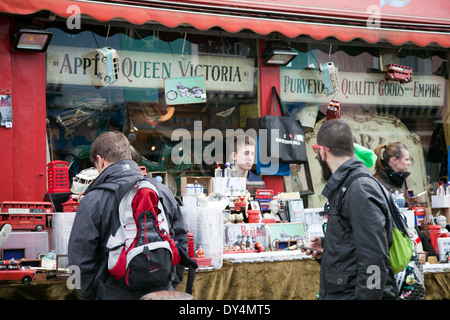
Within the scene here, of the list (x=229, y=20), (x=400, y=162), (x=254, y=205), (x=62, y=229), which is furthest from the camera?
(x=400, y=162)

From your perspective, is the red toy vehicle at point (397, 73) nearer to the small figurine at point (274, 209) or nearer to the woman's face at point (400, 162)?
the woman's face at point (400, 162)

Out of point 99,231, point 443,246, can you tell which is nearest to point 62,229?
point 99,231

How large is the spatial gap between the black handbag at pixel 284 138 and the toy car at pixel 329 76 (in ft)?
3.16

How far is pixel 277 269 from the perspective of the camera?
520 cm

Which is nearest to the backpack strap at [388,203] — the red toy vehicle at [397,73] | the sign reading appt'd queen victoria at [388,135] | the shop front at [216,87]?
the shop front at [216,87]

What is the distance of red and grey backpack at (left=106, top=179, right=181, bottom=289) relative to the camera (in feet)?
11.2

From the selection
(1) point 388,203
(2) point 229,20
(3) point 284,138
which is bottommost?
(1) point 388,203

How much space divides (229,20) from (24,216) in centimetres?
336

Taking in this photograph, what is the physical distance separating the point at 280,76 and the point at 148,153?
7.28 feet

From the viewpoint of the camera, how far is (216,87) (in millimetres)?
7496

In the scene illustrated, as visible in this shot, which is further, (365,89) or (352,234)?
(365,89)

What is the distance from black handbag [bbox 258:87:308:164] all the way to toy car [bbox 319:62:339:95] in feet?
3.16

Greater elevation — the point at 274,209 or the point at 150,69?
the point at 150,69

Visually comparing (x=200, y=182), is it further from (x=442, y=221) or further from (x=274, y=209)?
(x=442, y=221)
